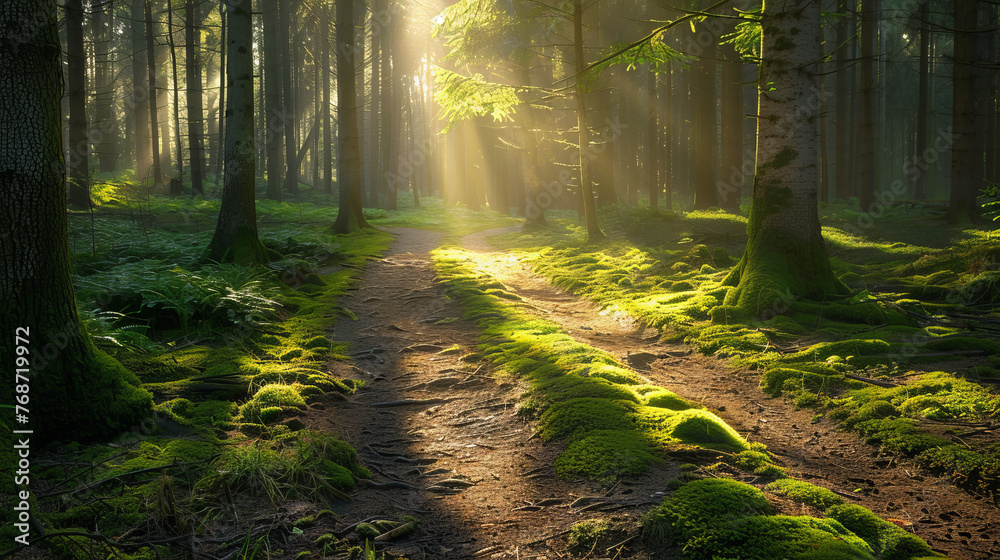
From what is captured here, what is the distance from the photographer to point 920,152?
2255cm

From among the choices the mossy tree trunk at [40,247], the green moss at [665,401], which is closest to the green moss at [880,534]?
the green moss at [665,401]

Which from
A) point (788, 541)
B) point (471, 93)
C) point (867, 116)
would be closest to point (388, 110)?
point (471, 93)

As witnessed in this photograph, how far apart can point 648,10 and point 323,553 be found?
68.8 ft

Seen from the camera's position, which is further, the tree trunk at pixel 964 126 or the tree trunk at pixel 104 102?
the tree trunk at pixel 104 102

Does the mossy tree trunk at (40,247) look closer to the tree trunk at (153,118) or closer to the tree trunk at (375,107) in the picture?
the tree trunk at (153,118)

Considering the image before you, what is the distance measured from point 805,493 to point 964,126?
49.7ft

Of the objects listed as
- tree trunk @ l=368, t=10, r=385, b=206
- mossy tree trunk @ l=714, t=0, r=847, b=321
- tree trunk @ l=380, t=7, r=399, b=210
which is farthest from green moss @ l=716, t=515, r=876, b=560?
tree trunk @ l=368, t=10, r=385, b=206

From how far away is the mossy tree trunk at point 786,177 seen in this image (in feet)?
23.0

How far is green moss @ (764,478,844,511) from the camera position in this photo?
10.0ft

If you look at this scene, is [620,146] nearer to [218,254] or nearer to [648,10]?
[648,10]

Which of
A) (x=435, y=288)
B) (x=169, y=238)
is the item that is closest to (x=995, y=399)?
(x=435, y=288)

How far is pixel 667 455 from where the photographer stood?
368cm

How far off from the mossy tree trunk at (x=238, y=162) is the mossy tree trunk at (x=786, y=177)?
779cm

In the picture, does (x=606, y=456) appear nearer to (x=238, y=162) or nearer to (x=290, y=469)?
(x=290, y=469)
